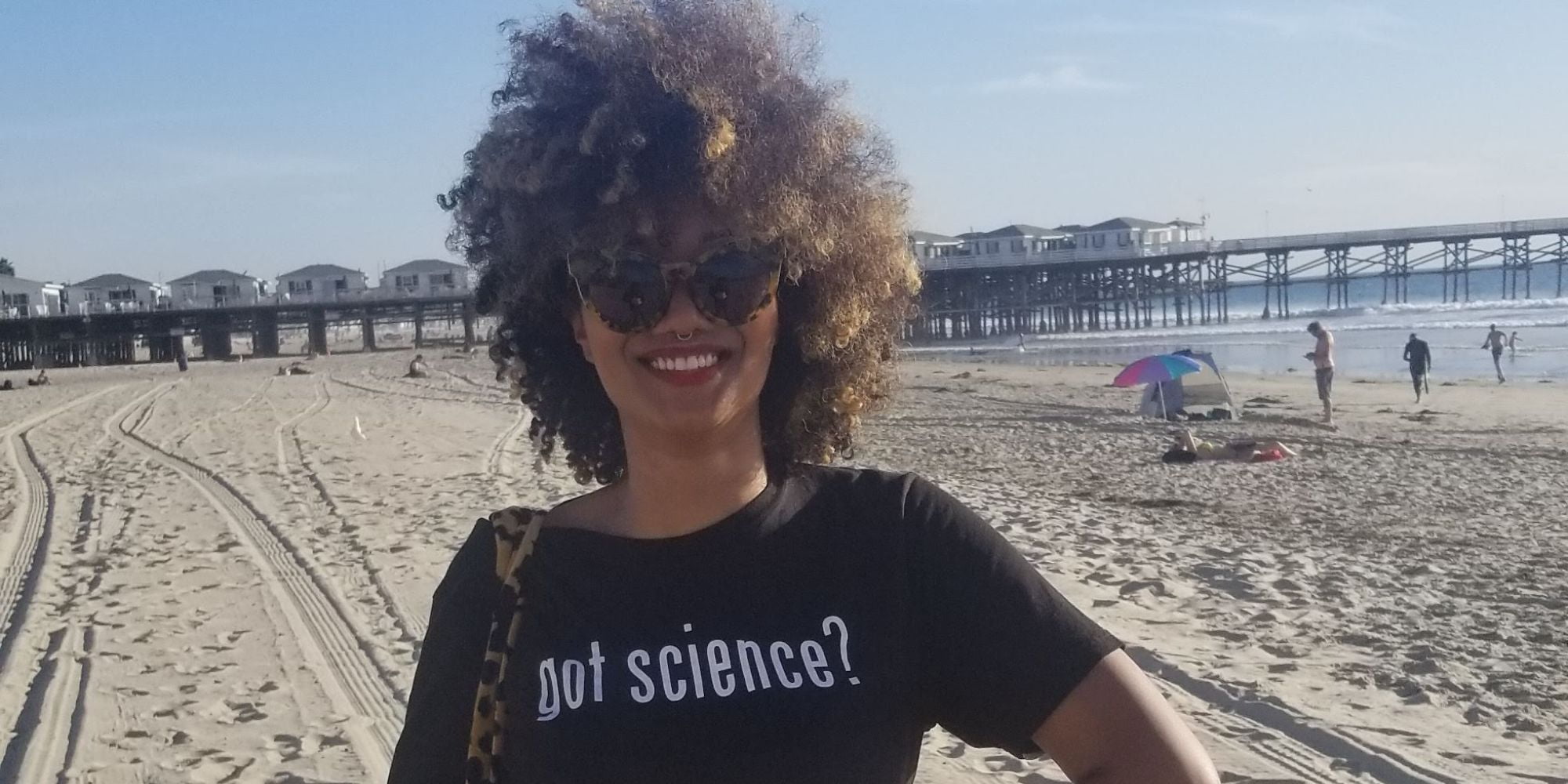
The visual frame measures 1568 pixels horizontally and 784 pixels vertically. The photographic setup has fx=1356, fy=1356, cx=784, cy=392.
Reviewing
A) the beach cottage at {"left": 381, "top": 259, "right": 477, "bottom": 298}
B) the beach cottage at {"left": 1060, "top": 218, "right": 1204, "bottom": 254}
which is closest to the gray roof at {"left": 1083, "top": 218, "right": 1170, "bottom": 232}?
the beach cottage at {"left": 1060, "top": 218, "right": 1204, "bottom": 254}

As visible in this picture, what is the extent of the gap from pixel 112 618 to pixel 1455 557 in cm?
740

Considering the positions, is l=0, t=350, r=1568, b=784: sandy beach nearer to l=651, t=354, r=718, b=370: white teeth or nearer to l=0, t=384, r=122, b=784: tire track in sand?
l=0, t=384, r=122, b=784: tire track in sand

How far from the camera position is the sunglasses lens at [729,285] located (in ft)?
5.35

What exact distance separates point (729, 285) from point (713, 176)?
13cm

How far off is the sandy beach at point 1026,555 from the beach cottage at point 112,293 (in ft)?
197

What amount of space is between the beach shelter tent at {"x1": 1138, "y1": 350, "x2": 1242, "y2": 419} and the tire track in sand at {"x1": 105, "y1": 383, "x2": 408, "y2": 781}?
11899 millimetres

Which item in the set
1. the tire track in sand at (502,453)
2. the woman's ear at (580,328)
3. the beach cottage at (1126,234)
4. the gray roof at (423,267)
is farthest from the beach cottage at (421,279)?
the woman's ear at (580,328)

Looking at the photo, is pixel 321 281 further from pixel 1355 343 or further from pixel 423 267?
pixel 1355 343

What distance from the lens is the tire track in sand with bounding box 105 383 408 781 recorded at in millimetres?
4605

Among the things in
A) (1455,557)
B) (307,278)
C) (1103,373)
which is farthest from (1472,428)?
(307,278)

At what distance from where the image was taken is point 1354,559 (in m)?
7.94

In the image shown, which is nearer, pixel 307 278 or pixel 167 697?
pixel 167 697

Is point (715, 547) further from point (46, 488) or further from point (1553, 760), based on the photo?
point (46, 488)

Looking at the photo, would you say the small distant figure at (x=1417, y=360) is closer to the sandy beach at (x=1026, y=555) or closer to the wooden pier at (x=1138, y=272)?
the sandy beach at (x=1026, y=555)
